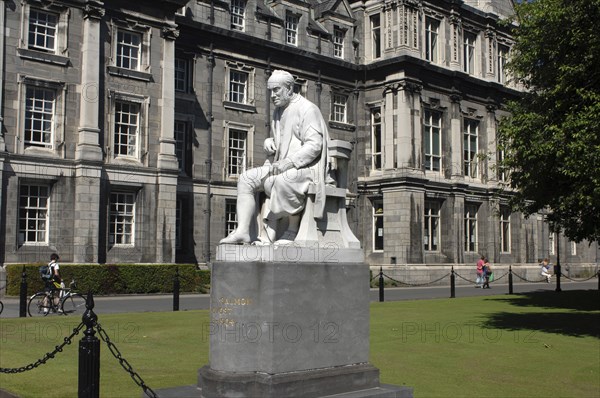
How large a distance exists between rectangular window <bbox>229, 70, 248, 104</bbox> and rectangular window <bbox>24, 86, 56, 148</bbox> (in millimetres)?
10584

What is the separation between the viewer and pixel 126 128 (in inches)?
1166

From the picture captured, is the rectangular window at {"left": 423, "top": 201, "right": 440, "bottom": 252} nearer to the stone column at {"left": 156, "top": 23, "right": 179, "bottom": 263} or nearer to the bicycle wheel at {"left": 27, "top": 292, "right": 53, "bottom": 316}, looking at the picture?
the stone column at {"left": 156, "top": 23, "right": 179, "bottom": 263}

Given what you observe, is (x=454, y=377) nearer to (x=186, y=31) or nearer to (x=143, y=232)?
(x=143, y=232)

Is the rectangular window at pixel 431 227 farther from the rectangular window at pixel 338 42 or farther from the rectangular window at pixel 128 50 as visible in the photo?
the rectangular window at pixel 128 50

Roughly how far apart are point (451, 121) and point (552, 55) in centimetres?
2566

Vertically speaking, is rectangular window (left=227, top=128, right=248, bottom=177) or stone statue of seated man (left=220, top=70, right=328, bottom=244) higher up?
rectangular window (left=227, top=128, right=248, bottom=177)

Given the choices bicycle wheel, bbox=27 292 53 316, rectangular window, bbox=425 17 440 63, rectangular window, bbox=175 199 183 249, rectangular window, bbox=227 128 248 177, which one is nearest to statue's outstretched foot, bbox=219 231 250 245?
bicycle wheel, bbox=27 292 53 316

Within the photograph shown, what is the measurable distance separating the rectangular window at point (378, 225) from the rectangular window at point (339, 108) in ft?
17.9

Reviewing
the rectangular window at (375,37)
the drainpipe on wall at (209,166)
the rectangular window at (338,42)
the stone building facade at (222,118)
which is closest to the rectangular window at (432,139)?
the stone building facade at (222,118)

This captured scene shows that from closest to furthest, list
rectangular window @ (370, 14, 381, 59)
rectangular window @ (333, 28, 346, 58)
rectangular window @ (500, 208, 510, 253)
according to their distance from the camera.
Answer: rectangular window @ (333, 28, 346, 58) → rectangular window @ (370, 14, 381, 59) → rectangular window @ (500, 208, 510, 253)

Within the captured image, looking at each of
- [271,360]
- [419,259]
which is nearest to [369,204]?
[419,259]

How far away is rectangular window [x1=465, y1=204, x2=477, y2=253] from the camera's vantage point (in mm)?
43500

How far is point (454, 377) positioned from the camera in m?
10.1

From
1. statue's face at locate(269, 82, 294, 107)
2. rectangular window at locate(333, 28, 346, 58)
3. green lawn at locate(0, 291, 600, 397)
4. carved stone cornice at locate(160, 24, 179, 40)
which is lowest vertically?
green lawn at locate(0, 291, 600, 397)
